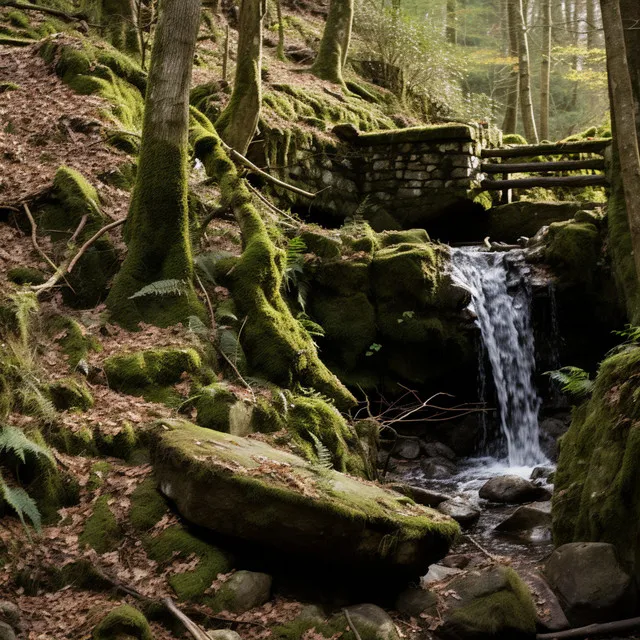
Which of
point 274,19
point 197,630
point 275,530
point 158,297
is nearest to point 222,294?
point 158,297

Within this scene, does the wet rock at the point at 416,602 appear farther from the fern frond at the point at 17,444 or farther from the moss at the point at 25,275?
the moss at the point at 25,275

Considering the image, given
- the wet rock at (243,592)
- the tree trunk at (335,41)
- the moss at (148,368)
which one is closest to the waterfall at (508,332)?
the moss at (148,368)

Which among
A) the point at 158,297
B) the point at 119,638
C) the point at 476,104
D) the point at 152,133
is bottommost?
the point at 119,638

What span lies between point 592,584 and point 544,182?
10.8 metres

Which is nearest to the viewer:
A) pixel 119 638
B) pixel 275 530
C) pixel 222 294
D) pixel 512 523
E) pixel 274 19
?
pixel 119 638

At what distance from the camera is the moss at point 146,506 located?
5035mm

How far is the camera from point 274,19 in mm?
22219

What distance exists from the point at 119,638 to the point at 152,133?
18.3 ft

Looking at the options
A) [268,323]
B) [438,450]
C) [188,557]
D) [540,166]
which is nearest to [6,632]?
[188,557]

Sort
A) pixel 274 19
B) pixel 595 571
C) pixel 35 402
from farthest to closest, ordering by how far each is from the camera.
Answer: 1. pixel 274 19
2. pixel 35 402
3. pixel 595 571

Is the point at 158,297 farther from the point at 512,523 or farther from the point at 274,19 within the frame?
the point at 274,19

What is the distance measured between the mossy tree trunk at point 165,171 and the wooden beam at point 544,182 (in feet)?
27.4

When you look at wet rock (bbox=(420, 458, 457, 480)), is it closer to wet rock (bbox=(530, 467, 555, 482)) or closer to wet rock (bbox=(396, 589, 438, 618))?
wet rock (bbox=(530, 467, 555, 482))

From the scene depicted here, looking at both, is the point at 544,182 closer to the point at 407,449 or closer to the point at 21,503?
the point at 407,449
